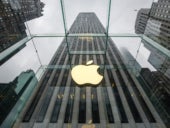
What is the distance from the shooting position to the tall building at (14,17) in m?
6.28

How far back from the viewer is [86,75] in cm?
586

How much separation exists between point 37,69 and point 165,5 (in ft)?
185

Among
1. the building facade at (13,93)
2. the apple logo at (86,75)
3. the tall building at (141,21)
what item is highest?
the apple logo at (86,75)

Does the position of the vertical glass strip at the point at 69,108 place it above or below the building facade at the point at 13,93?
below

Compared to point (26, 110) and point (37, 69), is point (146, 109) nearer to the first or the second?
point (37, 69)

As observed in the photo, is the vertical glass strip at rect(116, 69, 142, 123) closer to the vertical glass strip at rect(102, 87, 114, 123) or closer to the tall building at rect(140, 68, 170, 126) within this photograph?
the tall building at rect(140, 68, 170, 126)

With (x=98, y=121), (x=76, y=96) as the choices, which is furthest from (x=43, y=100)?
(x=98, y=121)

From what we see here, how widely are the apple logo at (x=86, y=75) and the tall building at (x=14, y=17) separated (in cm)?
336

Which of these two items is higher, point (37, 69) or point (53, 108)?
point (37, 69)

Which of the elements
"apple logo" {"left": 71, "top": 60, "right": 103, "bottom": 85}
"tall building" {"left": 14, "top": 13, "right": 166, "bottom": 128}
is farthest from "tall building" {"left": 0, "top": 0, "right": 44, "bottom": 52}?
"tall building" {"left": 14, "top": 13, "right": 166, "bottom": 128}

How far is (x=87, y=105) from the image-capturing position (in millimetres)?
18453

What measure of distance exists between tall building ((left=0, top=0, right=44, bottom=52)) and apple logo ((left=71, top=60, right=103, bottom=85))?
3.36 metres

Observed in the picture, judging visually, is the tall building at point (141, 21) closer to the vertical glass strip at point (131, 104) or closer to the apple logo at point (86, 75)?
the vertical glass strip at point (131, 104)

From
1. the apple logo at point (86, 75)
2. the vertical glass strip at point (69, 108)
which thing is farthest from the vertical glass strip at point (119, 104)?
the apple logo at point (86, 75)
